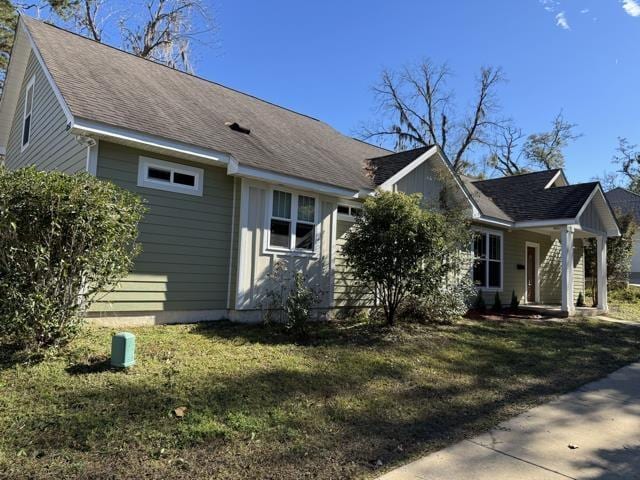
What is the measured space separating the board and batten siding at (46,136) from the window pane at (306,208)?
13.4ft

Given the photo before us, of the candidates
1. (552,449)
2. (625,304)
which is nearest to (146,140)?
(552,449)

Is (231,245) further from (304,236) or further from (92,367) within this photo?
(92,367)

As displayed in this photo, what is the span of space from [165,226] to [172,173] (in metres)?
0.96

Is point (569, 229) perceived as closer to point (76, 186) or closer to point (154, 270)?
point (154, 270)

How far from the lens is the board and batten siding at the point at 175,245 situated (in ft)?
24.6

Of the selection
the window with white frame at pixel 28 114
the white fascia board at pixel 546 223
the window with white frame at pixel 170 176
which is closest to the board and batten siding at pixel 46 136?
the window with white frame at pixel 28 114

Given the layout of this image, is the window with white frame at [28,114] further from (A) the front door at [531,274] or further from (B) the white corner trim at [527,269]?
(A) the front door at [531,274]

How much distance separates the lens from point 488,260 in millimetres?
15297

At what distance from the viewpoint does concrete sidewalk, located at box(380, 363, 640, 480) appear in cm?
368

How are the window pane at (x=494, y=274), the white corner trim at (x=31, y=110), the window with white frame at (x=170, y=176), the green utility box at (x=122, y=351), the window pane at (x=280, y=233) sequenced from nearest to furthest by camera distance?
1. the green utility box at (x=122, y=351)
2. the window with white frame at (x=170, y=176)
3. the window pane at (x=280, y=233)
4. the white corner trim at (x=31, y=110)
5. the window pane at (x=494, y=274)

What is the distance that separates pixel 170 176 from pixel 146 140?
880mm

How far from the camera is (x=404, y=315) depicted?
9.90 meters

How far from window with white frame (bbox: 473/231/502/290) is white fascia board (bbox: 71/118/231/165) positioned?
384 inches

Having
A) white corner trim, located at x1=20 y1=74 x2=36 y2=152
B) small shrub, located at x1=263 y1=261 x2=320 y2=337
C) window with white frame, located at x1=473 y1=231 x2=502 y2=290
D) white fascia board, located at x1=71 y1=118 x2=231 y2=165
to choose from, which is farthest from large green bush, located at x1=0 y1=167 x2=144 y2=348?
window with white frame, located at x1=473 y1=231 x2=502 y2=290
